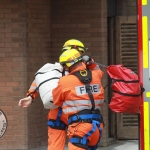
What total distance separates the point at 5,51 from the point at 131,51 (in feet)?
8.26

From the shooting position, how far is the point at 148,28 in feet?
16.6

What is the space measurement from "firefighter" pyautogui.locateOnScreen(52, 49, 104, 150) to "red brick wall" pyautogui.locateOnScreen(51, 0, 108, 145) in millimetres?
3360

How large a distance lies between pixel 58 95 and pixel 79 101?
257 millimetres

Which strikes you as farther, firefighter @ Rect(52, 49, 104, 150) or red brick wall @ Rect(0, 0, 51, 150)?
red brick wall @ Rect(0, 0, 51, 150)

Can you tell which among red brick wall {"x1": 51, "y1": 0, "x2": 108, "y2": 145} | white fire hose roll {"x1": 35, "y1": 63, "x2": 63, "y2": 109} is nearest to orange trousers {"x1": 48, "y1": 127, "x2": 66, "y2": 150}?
white fire hose roll {"x1": 35, "y1": 63, "x2": 63, "y2": 109}

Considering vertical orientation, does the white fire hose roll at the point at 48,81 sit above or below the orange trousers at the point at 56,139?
above

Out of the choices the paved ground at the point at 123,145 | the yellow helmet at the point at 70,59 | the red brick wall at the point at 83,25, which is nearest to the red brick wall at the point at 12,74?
the paved ground at the point at 123,145

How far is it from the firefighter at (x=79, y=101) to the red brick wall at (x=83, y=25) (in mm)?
3360

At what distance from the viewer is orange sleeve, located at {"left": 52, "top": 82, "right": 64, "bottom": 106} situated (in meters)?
5.71

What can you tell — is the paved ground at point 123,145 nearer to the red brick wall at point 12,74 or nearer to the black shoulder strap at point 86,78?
the red brick wall at point 12,74

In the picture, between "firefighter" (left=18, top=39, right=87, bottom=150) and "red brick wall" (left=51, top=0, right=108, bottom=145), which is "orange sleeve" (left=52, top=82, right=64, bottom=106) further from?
"red brick wall" (left=51, top=0, right=108, bottom=145)

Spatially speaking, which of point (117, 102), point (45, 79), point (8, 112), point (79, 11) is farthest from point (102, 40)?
point (117, 102)

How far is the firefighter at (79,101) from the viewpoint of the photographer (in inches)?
223

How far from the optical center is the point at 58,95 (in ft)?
18.8
